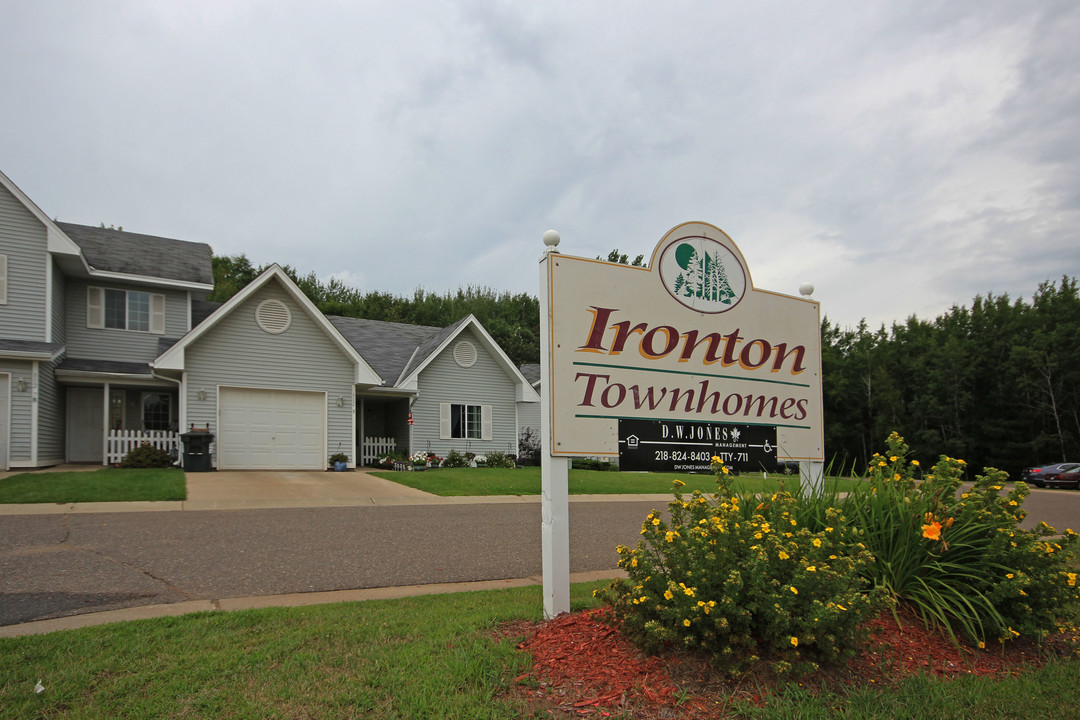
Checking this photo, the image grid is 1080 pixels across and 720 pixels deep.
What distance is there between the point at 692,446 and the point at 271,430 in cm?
1680

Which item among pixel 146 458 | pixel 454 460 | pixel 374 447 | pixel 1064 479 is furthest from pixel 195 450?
pixel 1064 479

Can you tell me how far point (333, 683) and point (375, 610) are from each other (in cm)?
178

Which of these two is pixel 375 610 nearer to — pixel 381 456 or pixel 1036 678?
pixel 1036 678

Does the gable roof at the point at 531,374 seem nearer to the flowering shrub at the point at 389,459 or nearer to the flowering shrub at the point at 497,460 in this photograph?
the flowering shrub at the point at 497,460

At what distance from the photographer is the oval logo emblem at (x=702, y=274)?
596 cm

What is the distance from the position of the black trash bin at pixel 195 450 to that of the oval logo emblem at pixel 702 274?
1572 cm

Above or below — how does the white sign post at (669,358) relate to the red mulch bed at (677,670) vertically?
above

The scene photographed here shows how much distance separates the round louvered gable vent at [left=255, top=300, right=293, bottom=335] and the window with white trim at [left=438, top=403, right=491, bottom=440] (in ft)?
20.9

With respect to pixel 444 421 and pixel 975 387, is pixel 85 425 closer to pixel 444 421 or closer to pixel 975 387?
pixel 444 421

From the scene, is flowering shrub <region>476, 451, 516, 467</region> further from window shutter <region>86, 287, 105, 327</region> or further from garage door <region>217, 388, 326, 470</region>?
window shutter <region>86, 287, 105, 327</region>

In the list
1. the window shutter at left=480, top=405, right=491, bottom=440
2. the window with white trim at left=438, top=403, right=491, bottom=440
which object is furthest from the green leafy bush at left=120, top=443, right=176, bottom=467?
the window shutter at left=480, top=405, right=491, bottom=440

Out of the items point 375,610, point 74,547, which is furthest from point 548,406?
point 74,547

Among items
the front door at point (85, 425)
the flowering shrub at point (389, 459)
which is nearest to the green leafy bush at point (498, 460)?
the flowering shrub at point (389, 459)

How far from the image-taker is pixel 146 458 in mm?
18016
